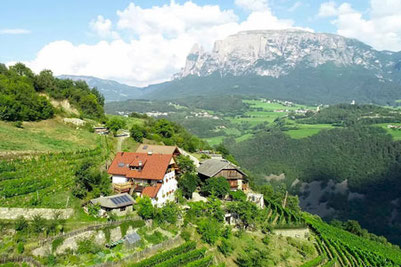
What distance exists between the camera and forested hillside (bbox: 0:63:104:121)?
58.8 meters

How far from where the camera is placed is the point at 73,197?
131 feet

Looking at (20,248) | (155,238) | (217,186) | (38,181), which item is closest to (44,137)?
(38,181)

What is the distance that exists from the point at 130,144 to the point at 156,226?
33299 millimetres

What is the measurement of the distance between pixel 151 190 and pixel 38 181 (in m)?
14.9

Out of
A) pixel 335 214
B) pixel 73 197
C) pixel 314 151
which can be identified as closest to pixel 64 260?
pixel 73 197

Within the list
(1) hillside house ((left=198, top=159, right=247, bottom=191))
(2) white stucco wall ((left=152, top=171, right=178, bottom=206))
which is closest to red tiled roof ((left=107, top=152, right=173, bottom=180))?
(2) white stucco wall ((left=152, top=171, right=178, bottom=206))

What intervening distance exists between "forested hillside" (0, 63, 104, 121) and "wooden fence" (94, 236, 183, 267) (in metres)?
40.3

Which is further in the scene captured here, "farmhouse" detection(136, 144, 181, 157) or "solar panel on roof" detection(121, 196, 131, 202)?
"farmhouse" detection(136, 144, 181, 157)

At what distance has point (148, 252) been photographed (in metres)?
34.2

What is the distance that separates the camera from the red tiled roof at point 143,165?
1860 inches

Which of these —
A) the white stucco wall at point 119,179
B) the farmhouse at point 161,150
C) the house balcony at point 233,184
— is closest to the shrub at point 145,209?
the white stucco wall at point 119,179

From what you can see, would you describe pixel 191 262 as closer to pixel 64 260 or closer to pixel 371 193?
pixel 64 260

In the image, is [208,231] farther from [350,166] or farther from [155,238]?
[350,166]

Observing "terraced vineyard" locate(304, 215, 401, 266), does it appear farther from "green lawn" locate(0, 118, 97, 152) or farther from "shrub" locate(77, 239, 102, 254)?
"green lawn" locate(0, 118, 97, 152)
